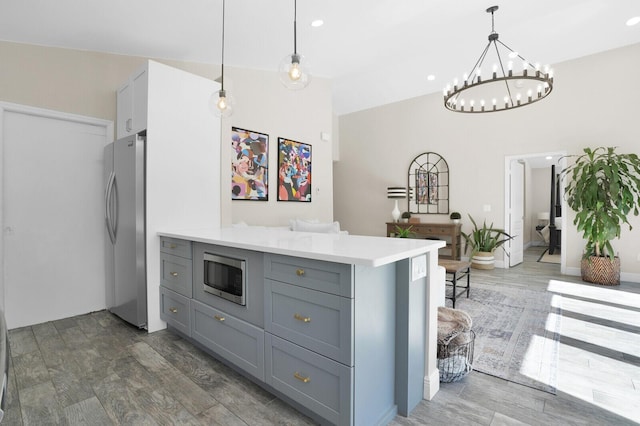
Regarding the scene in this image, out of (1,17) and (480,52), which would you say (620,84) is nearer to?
(480,52)

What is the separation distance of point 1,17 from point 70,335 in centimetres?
265

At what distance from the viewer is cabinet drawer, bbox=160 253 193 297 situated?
252 cm

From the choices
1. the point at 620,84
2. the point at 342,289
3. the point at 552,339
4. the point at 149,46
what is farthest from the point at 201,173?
the point at 620,84

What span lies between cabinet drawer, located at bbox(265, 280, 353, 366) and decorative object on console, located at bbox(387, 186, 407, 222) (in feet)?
17.1

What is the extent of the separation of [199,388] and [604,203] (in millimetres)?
5359

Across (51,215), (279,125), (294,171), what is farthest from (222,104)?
(294,171)

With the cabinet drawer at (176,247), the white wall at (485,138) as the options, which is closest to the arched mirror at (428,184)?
the white wall at (485,138)

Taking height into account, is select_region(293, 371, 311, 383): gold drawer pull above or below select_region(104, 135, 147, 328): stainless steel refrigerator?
below

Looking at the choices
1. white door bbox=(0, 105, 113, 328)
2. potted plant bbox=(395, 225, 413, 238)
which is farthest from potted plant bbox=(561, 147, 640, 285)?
white door bbox=(0, 105, 113, 328)

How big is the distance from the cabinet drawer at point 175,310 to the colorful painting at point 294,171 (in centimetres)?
253

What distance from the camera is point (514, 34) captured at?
14.6 ft

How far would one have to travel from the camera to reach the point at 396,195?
22.7 feet

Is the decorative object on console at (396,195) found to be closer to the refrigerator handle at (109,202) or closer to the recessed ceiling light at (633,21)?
the recessed ceiling light at (633,21)

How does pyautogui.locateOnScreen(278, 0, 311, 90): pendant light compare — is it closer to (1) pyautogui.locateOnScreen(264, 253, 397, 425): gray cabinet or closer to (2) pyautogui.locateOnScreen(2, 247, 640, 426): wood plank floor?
(1) pyautogui.locateOnScreen(264, 253, 397, 425): gray cabinet
